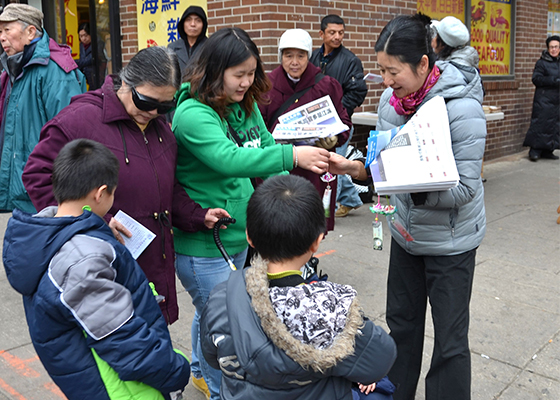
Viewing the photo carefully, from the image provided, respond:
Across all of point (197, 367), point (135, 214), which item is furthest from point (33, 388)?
point (135, 214)

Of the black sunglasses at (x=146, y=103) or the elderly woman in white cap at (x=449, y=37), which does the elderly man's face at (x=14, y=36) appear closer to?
the black sunglasses at (x=146, y=103)

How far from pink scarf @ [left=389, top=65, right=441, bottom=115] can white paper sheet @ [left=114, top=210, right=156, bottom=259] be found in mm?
1245

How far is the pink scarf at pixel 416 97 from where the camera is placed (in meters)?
2.50

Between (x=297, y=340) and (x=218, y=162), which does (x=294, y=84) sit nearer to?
(x=218, y=162)

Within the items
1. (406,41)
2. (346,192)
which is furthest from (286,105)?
(406,41)

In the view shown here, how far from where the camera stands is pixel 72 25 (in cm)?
970

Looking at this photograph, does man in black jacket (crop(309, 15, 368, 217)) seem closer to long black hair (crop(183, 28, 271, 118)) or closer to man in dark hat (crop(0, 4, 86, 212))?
man in dark hat (crop(0, 4, 86, 212))

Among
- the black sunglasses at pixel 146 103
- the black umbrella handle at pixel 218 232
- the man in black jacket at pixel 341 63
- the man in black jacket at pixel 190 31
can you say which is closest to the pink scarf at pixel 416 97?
the black umbrella handle at pixel 218 232

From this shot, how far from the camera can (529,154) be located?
10.5m

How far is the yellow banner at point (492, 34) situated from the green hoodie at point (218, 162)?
8.27 meters

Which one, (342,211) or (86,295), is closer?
Result: (86,295)

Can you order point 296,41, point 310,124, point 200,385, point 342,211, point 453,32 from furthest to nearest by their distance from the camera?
point 342,211, point 453,32, point 296,41, point 310,124, point 200,385

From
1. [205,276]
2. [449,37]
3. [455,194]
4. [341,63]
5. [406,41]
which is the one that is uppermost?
[449,37]

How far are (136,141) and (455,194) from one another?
1.39 m
